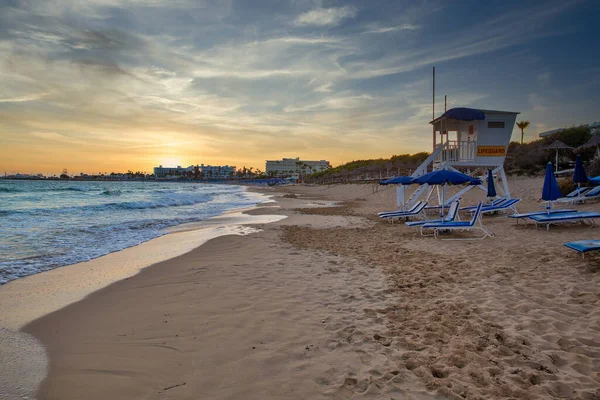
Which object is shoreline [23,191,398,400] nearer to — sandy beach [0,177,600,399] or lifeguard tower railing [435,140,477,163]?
sandy beach [0,177,600,399]

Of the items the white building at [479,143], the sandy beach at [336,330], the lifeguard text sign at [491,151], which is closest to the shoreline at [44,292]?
the sandy beach at [336,330]

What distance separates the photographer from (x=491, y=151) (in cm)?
1450

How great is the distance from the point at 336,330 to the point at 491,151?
1426cm

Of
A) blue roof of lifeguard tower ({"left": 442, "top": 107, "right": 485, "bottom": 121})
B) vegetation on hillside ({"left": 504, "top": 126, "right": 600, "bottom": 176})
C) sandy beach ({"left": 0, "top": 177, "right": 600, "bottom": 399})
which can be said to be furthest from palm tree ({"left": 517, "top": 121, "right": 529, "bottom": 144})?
sandy beach ({"left": 0, "top": 177, "right": 600, "bottom": 399})

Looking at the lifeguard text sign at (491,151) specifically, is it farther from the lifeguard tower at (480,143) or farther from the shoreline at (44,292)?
the shoreline at (44,292)

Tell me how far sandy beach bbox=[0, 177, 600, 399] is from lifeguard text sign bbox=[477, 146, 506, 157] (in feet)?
29.6

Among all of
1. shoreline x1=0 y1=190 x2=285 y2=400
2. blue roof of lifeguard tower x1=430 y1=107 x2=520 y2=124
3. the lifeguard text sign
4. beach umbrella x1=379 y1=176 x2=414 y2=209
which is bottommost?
shoreline x1=0 y1=190 x2=285 y2=400

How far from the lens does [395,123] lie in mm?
29781

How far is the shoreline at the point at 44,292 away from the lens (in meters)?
2.93

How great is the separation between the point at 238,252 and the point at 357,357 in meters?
5.37

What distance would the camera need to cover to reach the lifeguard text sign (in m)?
14.4

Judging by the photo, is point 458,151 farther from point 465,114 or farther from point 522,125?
point 522,125

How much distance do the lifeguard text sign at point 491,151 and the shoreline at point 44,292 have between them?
12.2 meters

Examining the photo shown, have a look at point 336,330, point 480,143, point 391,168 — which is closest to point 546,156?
point 480,143
